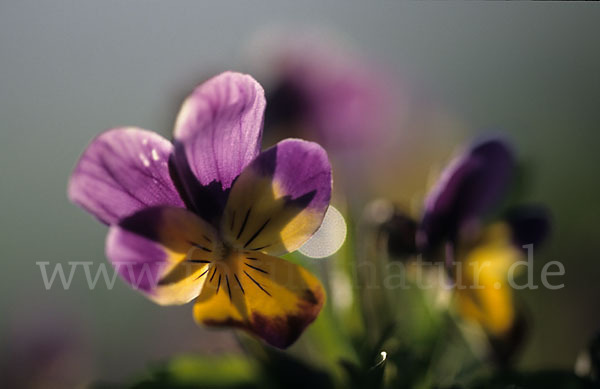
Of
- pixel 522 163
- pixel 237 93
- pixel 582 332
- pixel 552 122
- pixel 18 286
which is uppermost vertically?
pixel 237 93

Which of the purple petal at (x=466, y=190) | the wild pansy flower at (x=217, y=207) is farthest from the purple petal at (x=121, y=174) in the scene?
the purple petal at (x=466, y=190)

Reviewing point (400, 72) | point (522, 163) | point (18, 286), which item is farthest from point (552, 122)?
point (18, 286)

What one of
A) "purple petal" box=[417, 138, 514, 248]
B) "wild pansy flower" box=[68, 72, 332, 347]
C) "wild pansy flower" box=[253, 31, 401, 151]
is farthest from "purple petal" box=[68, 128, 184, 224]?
"wild pansy flower" box=[253, 31, 401, 151]

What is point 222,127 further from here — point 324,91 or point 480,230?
point 324,91

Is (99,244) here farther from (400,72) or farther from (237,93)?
(237,93)

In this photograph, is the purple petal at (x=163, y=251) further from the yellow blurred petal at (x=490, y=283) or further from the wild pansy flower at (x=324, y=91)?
the wild pansy flower at (x=324, y=91)

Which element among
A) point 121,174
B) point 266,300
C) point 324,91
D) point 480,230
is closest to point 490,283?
point 480,230

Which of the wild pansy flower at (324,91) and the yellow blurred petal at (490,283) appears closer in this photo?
the yellow blurred petal at (490,283)
